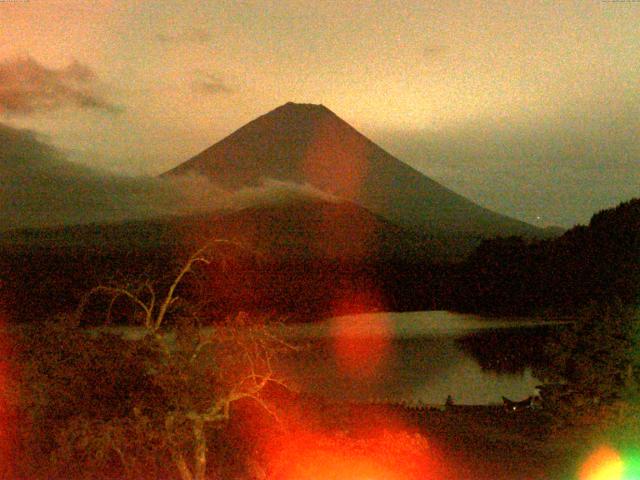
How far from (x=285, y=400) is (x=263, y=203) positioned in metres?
52.0

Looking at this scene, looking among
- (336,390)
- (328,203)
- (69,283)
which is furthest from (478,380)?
(328,203)

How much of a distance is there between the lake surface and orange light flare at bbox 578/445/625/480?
1840 millimetres

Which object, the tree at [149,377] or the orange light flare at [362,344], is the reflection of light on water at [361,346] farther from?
the tree at [149,377]

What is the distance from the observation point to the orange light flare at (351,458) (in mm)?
5680

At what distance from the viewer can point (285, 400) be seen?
Answer: 7.88 m

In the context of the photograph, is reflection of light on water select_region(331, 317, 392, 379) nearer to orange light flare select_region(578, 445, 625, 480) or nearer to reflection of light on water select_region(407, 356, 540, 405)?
reflection of light on water select_region(407, 356, 540, 405)

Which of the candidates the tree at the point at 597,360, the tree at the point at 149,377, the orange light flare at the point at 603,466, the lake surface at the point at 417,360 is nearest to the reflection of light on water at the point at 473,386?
the lake surface at the point at 417,360

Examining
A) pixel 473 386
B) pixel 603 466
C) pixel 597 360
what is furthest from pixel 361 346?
pixel 603 466

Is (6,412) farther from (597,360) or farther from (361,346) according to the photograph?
(361,346)

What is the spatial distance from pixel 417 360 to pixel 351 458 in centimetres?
1447

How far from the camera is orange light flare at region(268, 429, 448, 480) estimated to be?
5.68 m

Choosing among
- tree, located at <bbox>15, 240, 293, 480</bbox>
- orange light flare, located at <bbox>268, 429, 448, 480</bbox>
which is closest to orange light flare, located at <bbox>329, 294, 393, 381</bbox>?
orange light flare, located at <bbox>268, 429, 448, 480</bbox>

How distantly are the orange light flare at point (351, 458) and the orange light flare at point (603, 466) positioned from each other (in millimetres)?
1250

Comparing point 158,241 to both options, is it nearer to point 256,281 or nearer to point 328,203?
point 256,281
